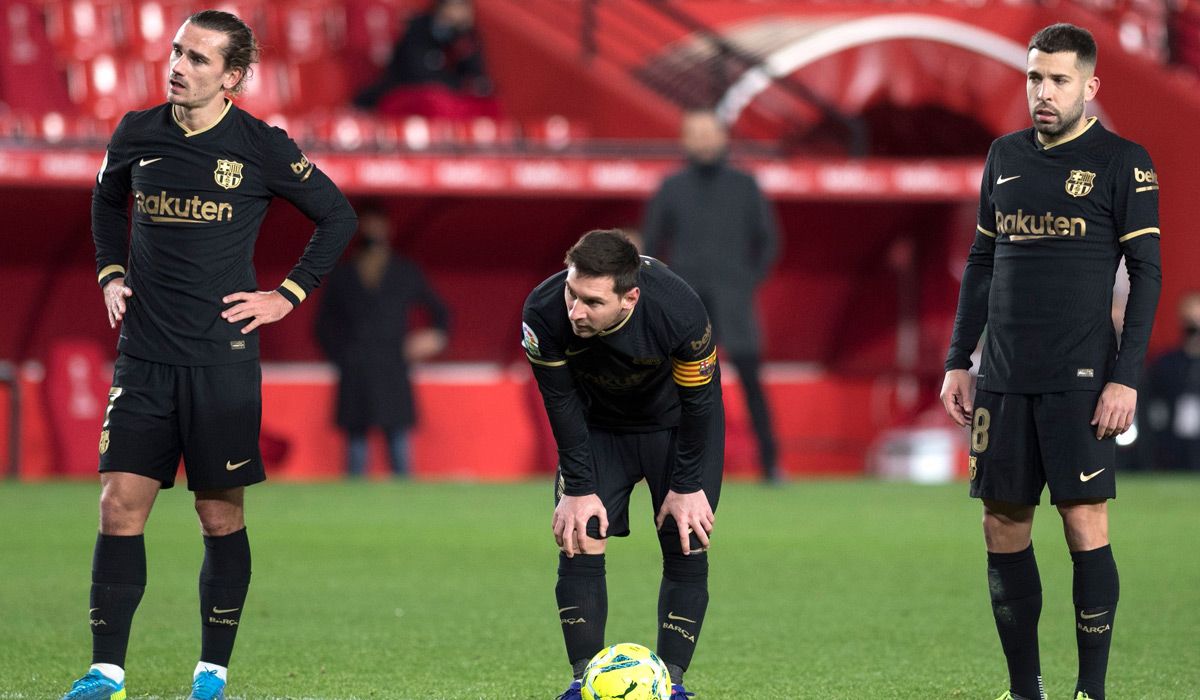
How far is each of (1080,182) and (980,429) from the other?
74 cm

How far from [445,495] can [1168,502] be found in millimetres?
4581

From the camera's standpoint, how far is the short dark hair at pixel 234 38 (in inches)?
200

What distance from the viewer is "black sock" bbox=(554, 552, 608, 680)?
16.5 feet

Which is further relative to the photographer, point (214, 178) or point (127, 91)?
point (127, 91)

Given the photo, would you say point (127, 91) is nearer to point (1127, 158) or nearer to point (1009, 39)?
point (1009, 39)

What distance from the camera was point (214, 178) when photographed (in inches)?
199

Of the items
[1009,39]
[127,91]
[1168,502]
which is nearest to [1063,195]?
[1168,502]

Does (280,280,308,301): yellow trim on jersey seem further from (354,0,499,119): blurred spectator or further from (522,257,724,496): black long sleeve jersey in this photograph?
(354,0,499,119): blurred spectator

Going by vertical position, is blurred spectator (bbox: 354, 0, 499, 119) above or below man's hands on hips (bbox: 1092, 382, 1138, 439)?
above

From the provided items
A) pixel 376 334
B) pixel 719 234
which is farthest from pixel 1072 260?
pixel 376 334

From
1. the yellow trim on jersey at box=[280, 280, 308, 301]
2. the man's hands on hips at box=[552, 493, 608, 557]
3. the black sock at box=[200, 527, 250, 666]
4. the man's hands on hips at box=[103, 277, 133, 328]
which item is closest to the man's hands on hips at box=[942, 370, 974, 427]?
the man's hands on hips at box=[552, 493, 608, 557]

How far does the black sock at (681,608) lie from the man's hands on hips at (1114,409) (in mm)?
1161

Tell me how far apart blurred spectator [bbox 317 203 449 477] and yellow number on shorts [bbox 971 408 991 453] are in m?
8.30

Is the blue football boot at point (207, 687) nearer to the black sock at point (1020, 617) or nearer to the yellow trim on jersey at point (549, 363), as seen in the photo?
the yellow trim on jersey at point (549, 363)
